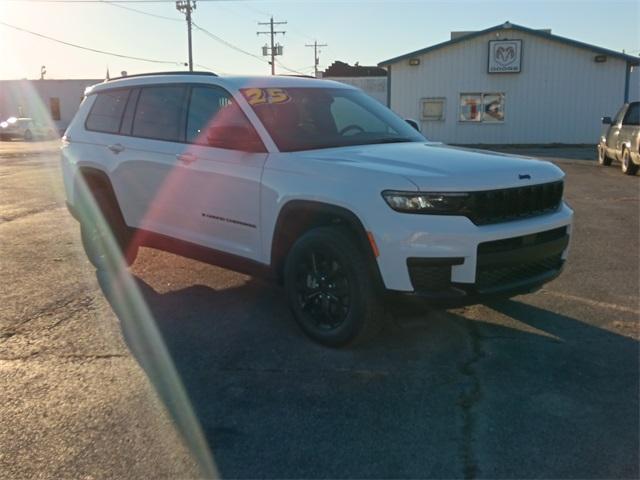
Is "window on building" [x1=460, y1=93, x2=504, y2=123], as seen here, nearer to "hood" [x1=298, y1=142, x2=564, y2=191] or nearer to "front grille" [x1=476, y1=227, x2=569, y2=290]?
"hood" [x1=298, y1=142, x2=564, y2=191]

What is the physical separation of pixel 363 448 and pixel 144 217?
3.55 m

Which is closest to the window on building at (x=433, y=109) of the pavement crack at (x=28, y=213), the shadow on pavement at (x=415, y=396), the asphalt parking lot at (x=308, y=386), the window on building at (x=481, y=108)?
the window on building at (x=481, y=108)

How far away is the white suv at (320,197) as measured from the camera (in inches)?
161

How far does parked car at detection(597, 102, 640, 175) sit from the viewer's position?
15.3m

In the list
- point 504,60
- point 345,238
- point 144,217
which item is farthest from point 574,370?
point 504,60

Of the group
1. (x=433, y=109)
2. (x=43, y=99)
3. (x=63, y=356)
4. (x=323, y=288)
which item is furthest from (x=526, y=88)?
(x=43, y=99)

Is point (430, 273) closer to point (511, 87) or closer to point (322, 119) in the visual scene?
point (322, 119)

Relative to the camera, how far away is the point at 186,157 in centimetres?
546

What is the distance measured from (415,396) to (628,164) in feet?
46.8

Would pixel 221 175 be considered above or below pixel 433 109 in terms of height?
below

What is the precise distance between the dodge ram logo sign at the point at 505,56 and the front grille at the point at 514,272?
2753 centimetres

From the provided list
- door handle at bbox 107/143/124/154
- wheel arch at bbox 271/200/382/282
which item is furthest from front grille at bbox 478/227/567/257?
door handle at bbox 107/143/124/154

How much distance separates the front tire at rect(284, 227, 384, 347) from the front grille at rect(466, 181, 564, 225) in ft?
2.60

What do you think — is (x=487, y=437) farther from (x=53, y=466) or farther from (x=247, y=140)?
(x=247, y=140)
